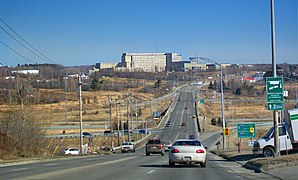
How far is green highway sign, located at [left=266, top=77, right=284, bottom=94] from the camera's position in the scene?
2691 cm

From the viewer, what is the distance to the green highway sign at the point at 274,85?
1059 inches

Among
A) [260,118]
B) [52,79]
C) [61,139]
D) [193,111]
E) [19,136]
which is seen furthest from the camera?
[193,111]

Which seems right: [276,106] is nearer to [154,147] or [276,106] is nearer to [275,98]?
[275,98]

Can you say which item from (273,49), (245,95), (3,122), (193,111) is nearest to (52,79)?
(193,111)

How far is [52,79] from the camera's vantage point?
136000 millimetres

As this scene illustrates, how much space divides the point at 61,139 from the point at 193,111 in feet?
210

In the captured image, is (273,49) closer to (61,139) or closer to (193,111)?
(61,139)

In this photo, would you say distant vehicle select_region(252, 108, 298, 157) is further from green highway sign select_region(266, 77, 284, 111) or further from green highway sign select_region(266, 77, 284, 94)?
green highway sign select_region(266, 77, 284, 94)

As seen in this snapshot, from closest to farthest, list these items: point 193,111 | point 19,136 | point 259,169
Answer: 1. point 259,169
2. point 19,136
3. point 193,111

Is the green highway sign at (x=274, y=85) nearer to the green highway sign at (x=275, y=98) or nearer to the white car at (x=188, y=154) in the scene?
the green highway sign at (x=275, y=98)

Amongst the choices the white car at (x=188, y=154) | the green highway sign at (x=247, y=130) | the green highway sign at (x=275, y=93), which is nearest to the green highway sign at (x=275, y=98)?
the green highway sign at (x=275, y=93)

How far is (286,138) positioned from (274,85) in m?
8.62

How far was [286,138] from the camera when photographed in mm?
34531

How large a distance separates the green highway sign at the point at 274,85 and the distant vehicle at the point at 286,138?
298 inches
